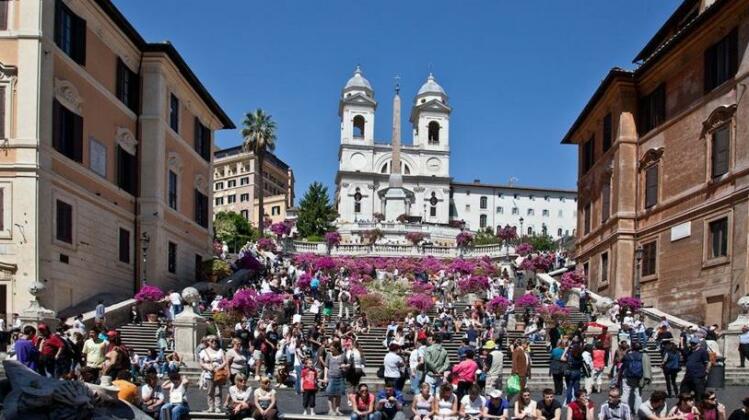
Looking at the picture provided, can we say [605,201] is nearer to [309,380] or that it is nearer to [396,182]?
[309,380]

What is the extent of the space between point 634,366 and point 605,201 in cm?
2243

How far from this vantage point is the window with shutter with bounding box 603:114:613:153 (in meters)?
37.0

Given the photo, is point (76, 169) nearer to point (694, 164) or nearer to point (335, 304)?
point (335, 304)

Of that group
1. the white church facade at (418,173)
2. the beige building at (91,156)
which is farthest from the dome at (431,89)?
the beige building at (91,156)

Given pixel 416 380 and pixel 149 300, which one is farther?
pixel 149 300

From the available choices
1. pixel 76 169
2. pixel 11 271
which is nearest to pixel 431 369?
pixel 11 271

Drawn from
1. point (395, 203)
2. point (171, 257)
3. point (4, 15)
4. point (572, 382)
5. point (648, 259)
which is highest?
point (4, 15)

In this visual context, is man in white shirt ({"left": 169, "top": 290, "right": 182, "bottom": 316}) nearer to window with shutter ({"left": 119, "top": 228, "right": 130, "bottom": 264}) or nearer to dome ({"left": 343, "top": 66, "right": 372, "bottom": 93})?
window with shutter ({"left": 119, "top": 228, "right": 130, "bottom": 264})

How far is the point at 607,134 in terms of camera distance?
37594 mm

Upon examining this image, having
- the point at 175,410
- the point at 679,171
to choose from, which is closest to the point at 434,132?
the point at 679,171

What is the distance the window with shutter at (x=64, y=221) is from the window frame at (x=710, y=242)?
20.4m

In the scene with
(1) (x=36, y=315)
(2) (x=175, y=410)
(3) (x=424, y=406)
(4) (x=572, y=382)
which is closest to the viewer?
(2) (x=175, y=410)

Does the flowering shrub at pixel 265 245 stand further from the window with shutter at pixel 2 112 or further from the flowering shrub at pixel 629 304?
the window with shutter at pixel 2 112

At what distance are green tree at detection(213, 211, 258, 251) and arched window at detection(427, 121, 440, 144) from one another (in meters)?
43.1
